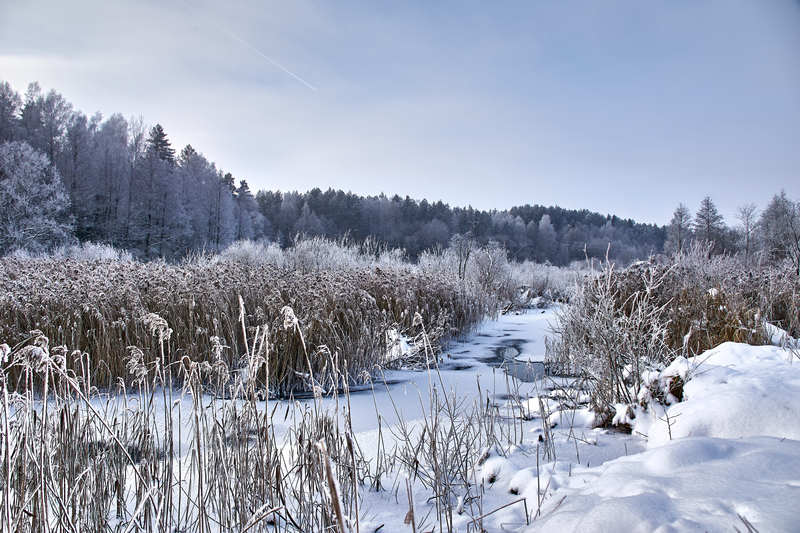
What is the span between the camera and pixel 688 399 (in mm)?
2586

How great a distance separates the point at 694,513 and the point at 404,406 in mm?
2784

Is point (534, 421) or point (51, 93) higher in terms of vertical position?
point (51, 93)

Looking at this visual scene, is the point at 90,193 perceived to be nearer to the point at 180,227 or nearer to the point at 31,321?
the point at 180,227

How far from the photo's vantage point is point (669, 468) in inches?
63.3

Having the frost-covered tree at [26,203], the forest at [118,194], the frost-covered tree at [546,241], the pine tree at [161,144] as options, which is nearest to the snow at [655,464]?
the forest at [118,194]

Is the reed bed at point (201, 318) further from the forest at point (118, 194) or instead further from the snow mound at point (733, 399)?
the forest at point (118, 194)

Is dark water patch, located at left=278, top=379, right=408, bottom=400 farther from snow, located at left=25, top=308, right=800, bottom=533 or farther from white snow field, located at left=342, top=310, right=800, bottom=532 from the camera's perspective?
white snow field, located at left=342, top=310, right=800, bottom=532

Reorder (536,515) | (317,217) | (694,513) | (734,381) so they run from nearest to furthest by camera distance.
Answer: (694,513), (536,515), (734,381), (317,217)

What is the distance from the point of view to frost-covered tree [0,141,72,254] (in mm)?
22344

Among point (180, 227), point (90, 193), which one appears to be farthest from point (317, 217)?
point (90, 193)

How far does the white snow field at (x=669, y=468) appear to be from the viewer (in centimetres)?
123

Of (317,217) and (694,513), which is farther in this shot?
(317,217)

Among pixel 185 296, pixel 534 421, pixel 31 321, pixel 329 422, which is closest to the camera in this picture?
pixel 329 422

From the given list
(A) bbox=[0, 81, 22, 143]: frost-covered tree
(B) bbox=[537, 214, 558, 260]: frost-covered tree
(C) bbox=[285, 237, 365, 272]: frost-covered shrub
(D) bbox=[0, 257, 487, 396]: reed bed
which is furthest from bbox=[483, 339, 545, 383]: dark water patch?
(B) bbox=[537, 214, 558, 260]: frost-covered tree
